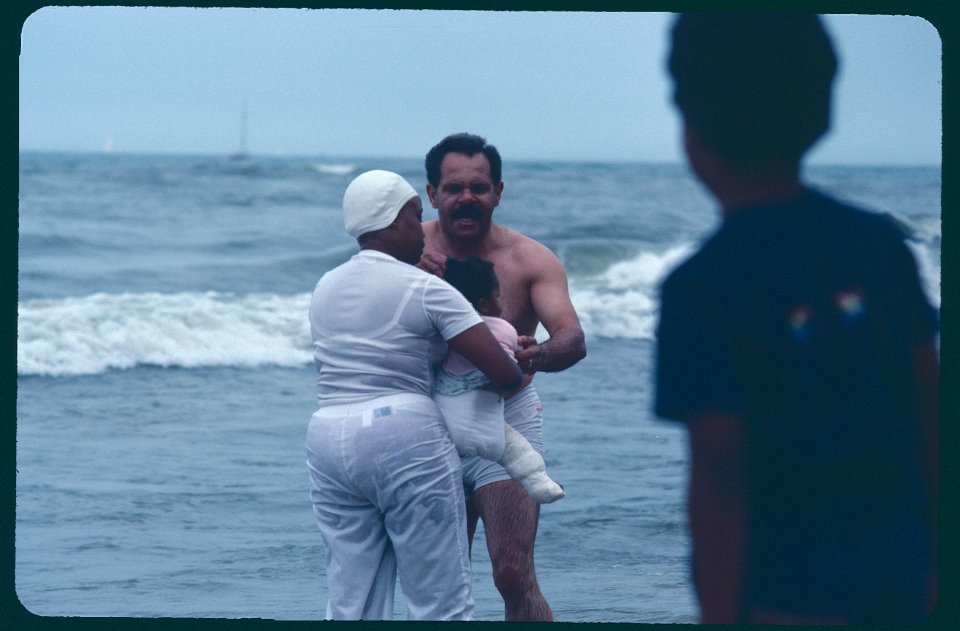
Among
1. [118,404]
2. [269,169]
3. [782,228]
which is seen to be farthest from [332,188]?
[782,228]

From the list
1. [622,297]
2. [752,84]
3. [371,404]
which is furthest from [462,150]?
[622,297]

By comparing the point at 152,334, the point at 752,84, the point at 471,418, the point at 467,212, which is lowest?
the point at 152,334

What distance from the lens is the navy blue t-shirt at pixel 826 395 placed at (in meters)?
1.78

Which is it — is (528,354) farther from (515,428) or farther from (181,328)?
(181,328)

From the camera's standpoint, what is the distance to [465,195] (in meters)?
3.90

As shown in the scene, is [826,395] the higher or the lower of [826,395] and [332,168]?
the lower

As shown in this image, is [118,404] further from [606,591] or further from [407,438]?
[407,438]

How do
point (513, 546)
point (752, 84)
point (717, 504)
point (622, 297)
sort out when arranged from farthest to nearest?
point (622, 297) < point (513, 546) < point (752, 84) < point (717, 504)

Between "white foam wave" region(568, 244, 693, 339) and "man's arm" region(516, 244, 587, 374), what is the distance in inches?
264

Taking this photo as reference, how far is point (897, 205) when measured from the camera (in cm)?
1962

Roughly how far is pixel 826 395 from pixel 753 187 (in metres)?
0.33

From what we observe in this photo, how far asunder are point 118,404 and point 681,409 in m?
8.62

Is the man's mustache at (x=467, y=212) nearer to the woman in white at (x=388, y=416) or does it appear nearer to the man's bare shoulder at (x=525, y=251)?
the man's bare shoulder at (x=525, y=251)

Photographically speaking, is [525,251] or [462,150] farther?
[525,251]
